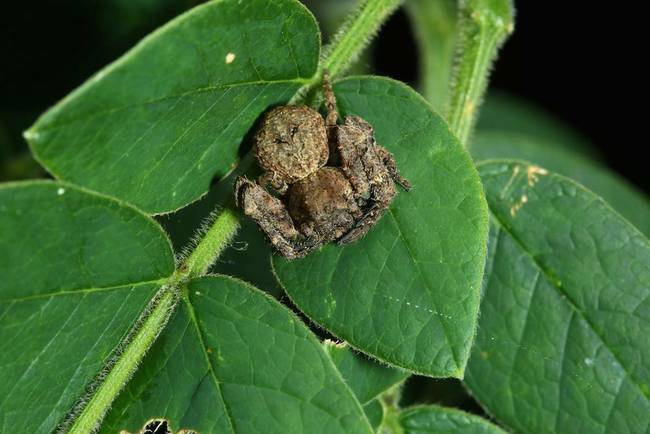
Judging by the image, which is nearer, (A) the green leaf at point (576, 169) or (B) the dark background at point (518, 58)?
(A) the green leaf at point (576, 169)

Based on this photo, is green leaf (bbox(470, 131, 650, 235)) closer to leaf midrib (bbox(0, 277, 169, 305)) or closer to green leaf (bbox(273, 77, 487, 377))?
green leaf (bbox(273, 77, 487, 377))

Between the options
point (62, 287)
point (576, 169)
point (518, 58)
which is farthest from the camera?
point (518, 58)

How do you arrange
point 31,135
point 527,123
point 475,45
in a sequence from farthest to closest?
point 527,123
point 475,45
point 31,135

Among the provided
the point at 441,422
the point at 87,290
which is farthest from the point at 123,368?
the point at 441,422

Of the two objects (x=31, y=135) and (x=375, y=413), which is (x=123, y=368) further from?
(x=375, y=413)

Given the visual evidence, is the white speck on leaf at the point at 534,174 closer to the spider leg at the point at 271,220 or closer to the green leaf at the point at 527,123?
the spider leg at the point at 271,220

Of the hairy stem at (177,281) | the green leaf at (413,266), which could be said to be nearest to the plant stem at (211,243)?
the hairy stem at (177,281)

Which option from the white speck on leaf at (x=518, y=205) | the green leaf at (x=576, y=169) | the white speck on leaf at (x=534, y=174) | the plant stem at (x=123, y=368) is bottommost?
the green leaf at (x=576, y=169)
